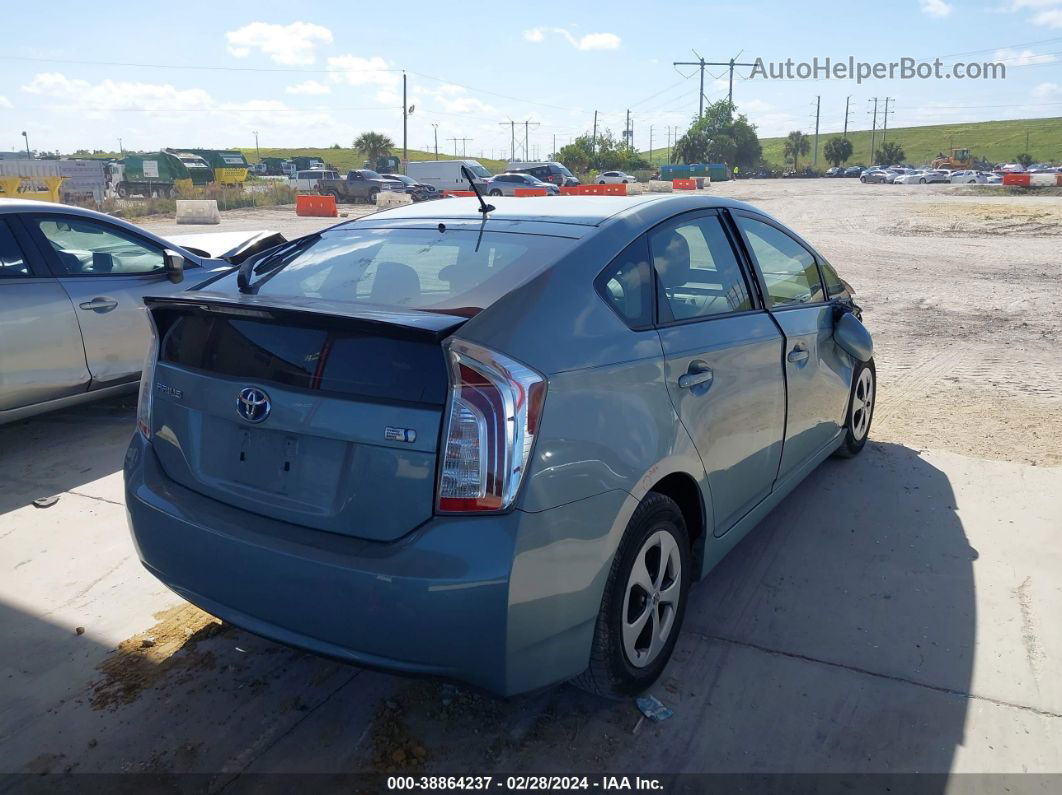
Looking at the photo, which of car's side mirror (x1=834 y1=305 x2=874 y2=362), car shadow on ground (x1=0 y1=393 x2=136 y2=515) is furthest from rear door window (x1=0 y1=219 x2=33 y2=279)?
car's side mirror (x1=834 y1=305 x2=874 y2=362)

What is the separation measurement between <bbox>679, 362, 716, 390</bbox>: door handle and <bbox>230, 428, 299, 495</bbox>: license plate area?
4.35 feet

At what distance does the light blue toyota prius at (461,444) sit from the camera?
91.7 inches

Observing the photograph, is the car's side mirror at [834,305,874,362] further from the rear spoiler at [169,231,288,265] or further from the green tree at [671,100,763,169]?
the green tree at [671,100,763,169]

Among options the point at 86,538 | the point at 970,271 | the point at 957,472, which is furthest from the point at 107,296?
the point at 970,271

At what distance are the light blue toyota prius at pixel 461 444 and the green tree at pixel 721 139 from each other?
106 meters

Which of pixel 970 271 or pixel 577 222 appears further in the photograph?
pixel 970 271

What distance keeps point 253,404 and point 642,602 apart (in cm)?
143

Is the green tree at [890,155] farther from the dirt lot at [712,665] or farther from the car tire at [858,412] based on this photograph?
the dirt lot at [712,665]

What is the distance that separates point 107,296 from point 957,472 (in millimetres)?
5616

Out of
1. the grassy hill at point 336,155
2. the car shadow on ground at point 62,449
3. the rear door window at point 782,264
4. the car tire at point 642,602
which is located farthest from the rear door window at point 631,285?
the grassy hill at point 336,155

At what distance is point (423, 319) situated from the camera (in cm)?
245

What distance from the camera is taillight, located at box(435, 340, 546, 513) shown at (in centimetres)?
231

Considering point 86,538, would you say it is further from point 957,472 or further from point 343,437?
point 957,472

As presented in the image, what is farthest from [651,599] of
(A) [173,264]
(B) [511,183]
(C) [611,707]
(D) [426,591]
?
(B) [511,183]
